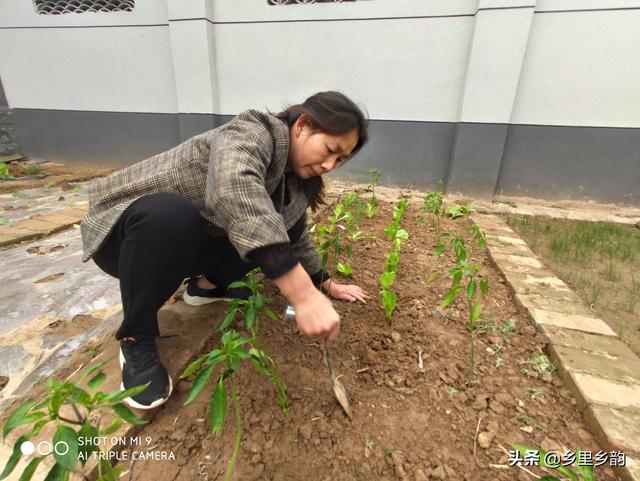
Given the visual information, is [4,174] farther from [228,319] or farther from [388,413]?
[388,413]

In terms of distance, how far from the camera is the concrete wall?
3340 millimetres

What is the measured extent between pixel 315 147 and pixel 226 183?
35 centimetres

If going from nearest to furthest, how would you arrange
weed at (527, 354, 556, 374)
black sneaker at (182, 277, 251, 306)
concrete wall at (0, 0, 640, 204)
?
weed at (527, 354, 556, 374) → black sneaker at (182, 277, 251, 306) → concrete wall at (0, 0, 640, 204)

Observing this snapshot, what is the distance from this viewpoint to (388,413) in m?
1.02

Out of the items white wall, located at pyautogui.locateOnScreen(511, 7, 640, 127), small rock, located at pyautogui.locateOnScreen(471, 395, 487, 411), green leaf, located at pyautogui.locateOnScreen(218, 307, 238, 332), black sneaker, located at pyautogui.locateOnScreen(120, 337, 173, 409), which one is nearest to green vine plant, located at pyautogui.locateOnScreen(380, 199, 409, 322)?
small rock, located at pyautogui.locateOnScreen(471, 395, 487, 411)

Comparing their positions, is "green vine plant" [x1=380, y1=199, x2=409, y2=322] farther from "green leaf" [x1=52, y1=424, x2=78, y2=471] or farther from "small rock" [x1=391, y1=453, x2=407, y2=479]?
"green leaf" [x1=52, y1=424, x2=78, y2=471]

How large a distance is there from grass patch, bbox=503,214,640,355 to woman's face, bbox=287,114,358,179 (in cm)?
140

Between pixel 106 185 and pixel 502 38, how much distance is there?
3.72 meters

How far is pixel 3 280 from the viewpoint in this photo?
5.79ft

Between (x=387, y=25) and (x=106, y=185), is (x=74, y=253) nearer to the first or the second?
(x=106, y=185)

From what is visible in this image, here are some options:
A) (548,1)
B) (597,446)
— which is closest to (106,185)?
(597,446)

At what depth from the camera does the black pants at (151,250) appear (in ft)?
3.11

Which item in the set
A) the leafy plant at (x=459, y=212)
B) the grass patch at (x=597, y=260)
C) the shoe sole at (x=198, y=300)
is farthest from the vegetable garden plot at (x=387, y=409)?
the leafy plant at (x=459, y=212)

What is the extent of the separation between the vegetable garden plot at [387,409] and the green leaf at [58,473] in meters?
0.22
